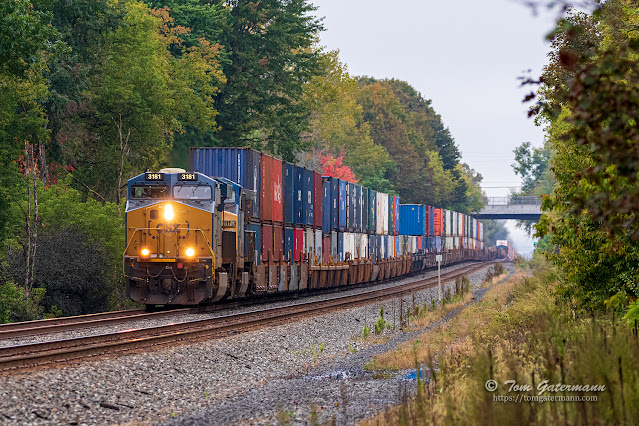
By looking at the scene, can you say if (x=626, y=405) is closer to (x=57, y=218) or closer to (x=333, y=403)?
(x=333, y=403)

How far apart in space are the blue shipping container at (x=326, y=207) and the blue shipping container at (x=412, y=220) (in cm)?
1954

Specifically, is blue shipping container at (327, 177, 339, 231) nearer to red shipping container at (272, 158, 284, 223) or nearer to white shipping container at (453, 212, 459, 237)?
red shipping container at (272, 158, 284, 223)

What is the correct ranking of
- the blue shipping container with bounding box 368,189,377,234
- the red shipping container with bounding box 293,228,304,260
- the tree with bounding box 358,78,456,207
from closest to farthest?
the red shipping container with bounding box 293,228,304,260
the blue shipping container with bounding box 368,189,377,234
the tree with bounding box 358,78,456,207

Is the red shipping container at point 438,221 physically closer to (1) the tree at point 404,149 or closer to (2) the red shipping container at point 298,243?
(2) the red shipping container at point 298,243

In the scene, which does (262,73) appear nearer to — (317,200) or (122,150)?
(122,150)

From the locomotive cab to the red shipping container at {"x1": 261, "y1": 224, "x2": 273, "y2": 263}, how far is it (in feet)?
13.9

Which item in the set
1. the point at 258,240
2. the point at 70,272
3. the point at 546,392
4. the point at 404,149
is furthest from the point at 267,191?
the point at 404,149

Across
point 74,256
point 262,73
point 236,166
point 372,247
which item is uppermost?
point 262,73

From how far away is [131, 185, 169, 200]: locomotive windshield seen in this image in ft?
68.9

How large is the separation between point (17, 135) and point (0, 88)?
2.58m

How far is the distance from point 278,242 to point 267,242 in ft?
5.02

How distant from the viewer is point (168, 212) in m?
20.7

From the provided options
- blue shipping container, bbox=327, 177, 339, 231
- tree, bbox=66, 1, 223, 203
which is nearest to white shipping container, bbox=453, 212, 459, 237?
tree, bbox=66, 1, 223, 203

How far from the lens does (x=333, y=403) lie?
10352 mm
